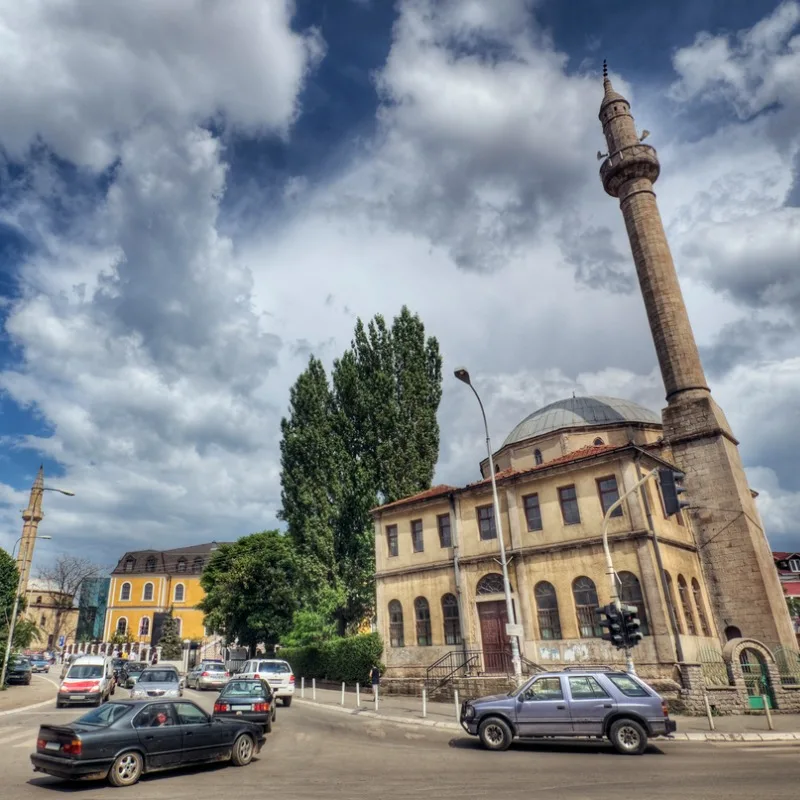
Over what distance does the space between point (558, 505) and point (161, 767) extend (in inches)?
762

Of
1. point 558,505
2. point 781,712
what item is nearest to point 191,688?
point 558,505

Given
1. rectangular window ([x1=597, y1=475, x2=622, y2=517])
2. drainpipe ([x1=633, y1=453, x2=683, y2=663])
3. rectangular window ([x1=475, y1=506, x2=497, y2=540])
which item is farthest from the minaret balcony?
rectangular window ([x1=475, y1=506, x2=497, y2=540])

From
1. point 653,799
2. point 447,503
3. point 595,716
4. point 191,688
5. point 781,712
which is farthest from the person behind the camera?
point 191,688

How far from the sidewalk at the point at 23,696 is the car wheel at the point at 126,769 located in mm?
15528

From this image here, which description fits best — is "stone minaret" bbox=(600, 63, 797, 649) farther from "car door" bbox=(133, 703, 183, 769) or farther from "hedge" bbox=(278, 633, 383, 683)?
"car door" bbox=(133, 703, 183, 769)

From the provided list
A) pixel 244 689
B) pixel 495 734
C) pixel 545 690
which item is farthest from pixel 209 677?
pixel 545 690

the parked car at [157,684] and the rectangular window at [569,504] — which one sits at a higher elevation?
the rectangular window at [569,504]

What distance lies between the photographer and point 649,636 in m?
22.2

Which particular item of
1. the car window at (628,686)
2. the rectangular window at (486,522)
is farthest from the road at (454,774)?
the rectangular window at (486,522)

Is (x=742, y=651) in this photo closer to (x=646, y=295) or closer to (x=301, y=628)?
(x=646, y=295)

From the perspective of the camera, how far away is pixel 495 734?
13.5 meters

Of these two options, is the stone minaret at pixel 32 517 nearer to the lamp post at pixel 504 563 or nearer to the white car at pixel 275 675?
the white car at pixel 275 675

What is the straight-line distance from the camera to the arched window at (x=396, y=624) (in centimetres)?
2966

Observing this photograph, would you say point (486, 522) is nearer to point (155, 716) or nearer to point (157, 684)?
point (157, 684)
